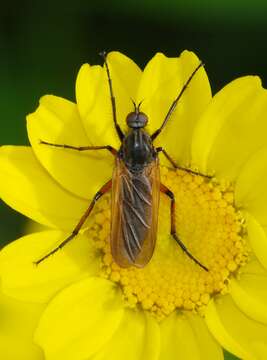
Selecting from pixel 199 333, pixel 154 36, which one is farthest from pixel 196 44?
pixel 199 333

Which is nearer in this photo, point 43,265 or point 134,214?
point 134,214

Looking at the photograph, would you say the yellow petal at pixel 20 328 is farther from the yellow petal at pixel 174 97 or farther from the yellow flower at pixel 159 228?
the yellow petal at pixel 174 97

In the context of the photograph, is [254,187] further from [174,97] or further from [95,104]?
[95,104]

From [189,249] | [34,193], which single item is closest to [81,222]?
[34,193]

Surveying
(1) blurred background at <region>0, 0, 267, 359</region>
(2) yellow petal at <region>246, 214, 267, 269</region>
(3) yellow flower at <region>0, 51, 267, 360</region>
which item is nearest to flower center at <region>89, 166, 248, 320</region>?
(3) yellow flower at <region>0, 51, 267, 360</region>

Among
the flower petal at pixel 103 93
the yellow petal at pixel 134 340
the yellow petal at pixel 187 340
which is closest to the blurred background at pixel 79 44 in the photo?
the flower petal at pixel 103 93

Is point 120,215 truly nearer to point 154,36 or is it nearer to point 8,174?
point 8,174
